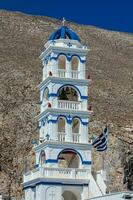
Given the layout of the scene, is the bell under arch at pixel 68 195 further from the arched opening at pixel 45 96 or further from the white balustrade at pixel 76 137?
the arched opening at pixel 45 96

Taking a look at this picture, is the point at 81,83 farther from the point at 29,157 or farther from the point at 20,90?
the point at 20,90

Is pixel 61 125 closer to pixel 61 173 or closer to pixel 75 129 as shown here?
pixel 75 129

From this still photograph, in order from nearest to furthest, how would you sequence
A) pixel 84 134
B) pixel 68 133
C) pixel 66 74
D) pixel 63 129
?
1. pixel 68 133
2. pixel 84 134
3. pixel 66 74
4. pixel 63 129

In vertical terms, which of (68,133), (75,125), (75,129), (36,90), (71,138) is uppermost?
(36,90)

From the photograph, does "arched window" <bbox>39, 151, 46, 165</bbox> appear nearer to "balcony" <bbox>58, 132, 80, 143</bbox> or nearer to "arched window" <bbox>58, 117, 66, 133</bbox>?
"balcony" <bbox>58, 132, 80, 143</bbox>

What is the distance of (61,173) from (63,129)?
137 inches

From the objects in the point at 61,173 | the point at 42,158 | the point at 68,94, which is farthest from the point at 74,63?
the point at 61,173

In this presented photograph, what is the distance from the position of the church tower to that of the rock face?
15.4m

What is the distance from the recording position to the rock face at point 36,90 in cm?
6341

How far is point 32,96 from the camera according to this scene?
7256cm

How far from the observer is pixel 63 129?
147ft

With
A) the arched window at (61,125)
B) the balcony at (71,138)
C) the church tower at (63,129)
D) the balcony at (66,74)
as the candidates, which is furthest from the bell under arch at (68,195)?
the balcony at (66,74)

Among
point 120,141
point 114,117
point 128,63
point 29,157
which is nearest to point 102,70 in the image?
point 128,63

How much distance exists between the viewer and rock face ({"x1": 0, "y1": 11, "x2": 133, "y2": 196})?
208ft
